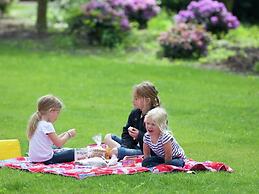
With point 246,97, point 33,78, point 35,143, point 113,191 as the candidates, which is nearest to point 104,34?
point 33,78

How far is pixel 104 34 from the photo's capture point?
908 inches

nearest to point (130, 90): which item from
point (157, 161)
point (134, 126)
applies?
point (134, 126)

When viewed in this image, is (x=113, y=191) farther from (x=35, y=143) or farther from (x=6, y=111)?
(x=6, y=111)

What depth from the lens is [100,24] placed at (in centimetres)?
2330

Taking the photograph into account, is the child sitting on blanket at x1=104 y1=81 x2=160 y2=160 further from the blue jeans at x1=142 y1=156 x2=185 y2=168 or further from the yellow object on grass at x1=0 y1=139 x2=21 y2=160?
the yellow object on grass at x1=0 y1=139 x2=21 y2=160

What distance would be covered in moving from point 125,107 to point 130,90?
2.04 meters

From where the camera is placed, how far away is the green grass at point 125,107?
840 cm

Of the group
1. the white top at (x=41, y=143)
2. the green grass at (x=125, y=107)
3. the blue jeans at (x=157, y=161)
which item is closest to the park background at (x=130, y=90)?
the green grass at (x=125, y=107)

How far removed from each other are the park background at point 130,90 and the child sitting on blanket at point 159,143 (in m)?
0.42

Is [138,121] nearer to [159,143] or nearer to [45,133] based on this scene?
[159,143]

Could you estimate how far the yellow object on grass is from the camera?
32.4 feet

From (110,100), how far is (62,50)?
7709 millimetres

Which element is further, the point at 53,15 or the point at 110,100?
the point at 53,15

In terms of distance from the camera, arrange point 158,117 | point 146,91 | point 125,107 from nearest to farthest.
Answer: point 158,117 → point 146,91 → point 125,107
